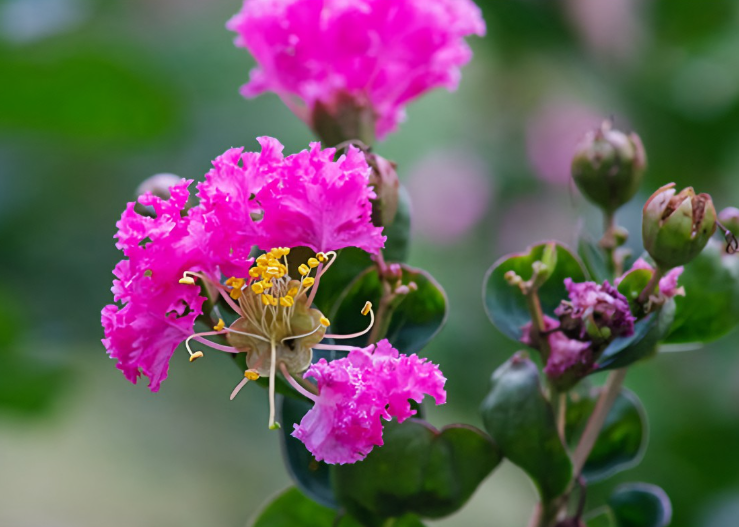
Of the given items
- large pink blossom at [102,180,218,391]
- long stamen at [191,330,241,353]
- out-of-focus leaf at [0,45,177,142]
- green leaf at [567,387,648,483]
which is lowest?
green leaf at [567,387,648,483]

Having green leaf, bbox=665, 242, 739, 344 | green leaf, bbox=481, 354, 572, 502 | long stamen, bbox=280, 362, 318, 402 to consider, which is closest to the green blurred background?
green leaf, bbox=665, 242, 739, 344

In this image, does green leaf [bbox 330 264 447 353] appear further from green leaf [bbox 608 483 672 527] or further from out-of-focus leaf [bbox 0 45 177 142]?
out-of-focus leaf [bbox 0 45 177 142]

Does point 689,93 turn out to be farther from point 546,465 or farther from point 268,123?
point 546,465

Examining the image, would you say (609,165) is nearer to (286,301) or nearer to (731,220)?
(731,220)

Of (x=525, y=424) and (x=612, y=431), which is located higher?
(x=525, y=424)

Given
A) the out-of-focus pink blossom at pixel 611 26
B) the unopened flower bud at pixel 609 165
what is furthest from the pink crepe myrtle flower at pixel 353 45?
the out-of-focus pink blossom at pixel 611 26

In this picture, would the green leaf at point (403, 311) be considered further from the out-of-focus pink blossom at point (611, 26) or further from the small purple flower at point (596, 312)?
the out-of-focus pink blossom at point (611, 26)

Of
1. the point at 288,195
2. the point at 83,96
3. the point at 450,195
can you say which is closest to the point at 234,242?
the point at 288,195
